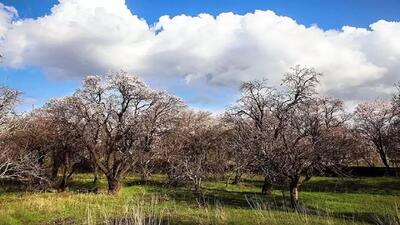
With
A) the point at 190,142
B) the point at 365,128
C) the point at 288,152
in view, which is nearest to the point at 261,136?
the point at 288,152

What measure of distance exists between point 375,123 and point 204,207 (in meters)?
54.1

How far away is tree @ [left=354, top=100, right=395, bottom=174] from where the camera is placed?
73.1 metres

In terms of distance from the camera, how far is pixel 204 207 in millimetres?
29266

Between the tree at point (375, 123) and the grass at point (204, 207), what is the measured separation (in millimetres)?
17023

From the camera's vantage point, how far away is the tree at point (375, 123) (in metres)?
73.1

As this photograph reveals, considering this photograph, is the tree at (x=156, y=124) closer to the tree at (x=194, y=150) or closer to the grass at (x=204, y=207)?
the tree at (x=194, y=150)

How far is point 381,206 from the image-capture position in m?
34.4

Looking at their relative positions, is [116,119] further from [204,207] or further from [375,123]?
[375,123]

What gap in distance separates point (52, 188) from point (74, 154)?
12.7 feet

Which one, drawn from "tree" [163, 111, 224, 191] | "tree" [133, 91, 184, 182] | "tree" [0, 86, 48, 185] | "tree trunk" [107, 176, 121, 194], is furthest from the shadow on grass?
"tree" [0, 86, 48, 185]

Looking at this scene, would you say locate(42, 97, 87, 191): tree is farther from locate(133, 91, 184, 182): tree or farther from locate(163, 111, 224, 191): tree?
locate(163, 111, 224, 191): tree

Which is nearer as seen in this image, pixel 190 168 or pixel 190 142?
pixel 190 168

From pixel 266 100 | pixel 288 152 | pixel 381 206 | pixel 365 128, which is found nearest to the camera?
pixel 288 152

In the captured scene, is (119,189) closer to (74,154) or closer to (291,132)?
(74,154)
